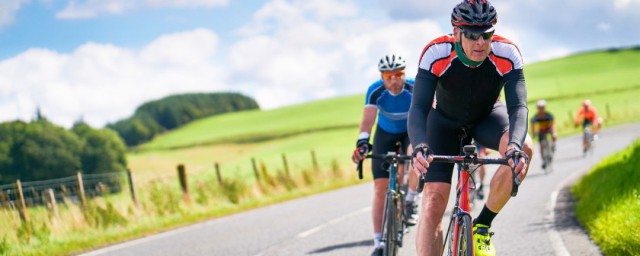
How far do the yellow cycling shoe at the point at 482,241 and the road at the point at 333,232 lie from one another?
3.03 meters

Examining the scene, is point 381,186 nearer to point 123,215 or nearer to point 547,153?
point 123,215

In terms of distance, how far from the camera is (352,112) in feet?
277

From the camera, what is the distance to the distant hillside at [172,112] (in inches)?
4316

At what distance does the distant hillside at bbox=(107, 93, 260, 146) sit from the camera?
360ft

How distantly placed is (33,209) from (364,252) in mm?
7923

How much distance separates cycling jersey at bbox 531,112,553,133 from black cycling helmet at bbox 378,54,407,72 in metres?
12.8

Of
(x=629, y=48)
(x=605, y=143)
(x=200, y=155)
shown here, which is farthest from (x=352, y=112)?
(x=605, y=143)

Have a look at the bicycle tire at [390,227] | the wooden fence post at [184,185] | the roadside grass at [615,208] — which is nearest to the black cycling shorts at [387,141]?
Result: the bicycle tire at [390,227]

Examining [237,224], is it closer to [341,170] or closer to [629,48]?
[341,170]

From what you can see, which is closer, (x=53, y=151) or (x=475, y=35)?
(x=475, y=35)

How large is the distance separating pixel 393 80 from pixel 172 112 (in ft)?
395

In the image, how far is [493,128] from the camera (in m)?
4.89

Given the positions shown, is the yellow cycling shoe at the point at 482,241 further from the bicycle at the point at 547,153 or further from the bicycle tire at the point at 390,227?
the bicycle at the point at 547,153

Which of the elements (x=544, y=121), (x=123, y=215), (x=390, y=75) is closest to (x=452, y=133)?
(x=390, y=75)
